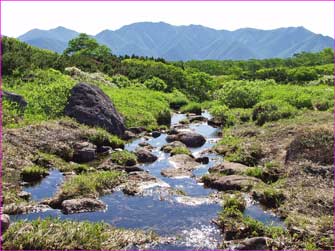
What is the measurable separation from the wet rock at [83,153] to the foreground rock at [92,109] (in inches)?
202

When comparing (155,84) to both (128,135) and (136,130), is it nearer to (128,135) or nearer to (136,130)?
(136,130)

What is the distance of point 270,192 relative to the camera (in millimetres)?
18797

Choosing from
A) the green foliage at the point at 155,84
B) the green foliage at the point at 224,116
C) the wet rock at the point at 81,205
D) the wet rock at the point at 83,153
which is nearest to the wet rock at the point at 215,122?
the green foliage at the point at 224,116

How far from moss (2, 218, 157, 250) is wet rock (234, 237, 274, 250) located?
314 centimetres

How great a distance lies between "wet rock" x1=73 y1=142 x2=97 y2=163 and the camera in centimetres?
2491

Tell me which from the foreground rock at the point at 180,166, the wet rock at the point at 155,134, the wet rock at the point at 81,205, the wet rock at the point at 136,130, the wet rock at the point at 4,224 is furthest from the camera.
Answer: the wet rock at the point at 136,130

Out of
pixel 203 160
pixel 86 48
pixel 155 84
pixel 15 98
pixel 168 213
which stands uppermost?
pixel 86 48

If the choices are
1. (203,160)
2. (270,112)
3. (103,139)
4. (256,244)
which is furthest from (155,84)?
(256,244)

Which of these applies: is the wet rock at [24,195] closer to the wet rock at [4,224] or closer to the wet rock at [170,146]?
the wet rock at [4,224]

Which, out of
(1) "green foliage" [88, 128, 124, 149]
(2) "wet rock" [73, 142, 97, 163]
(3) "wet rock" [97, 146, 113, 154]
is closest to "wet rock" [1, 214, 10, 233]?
(2) "wet rock" [73, 142, 97, 163]

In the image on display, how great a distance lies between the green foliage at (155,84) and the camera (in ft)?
197

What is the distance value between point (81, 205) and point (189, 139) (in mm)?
15606

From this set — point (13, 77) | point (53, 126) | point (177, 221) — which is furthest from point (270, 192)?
point (13, 77)

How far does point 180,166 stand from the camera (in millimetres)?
24906
